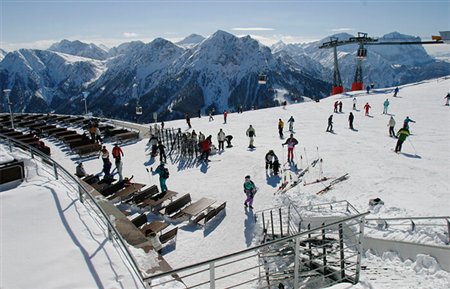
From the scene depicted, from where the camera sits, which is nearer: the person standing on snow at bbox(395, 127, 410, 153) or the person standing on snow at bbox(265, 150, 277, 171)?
the person standing on snow at bbox(265, 150, 277, 171)

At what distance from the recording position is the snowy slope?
10.4 metres

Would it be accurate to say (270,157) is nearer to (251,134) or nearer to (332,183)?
(332,183)

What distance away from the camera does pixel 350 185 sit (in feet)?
48.3

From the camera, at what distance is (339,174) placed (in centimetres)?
1627

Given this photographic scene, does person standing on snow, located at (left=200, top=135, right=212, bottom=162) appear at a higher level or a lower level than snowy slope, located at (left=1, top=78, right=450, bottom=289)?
higher

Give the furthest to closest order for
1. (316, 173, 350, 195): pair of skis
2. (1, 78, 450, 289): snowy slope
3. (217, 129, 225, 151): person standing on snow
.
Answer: (217, 129, 225, 151): person standing on snow
(316, 173, 350, 195): pair of skis
(1, 78, 450, 289): snowy slope

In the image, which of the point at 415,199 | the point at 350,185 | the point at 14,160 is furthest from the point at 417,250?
the point at 14,160

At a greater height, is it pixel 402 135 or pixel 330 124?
pixel 330 124

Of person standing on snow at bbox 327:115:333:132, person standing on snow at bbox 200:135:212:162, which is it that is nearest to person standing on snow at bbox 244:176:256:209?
person standing on snow at bbox 200:135:212:162

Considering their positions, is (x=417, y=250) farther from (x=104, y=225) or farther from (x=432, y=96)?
(x=432, y=96)

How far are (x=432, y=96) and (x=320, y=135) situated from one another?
2215 centimetres

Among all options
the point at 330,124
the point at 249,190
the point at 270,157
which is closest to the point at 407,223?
the point at 249,190

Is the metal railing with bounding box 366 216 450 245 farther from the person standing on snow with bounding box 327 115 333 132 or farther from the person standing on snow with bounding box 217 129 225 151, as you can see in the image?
the person standing on snow with bounding box 327 115 333 132

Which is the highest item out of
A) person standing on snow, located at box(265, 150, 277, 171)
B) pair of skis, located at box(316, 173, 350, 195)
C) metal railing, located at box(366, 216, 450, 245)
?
person standing on snow, located at box(265, 150, 277, 171)
